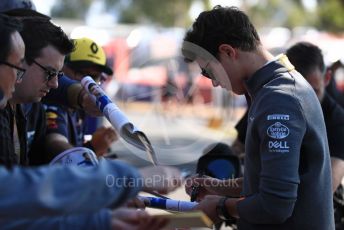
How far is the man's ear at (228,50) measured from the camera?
3.11 metres

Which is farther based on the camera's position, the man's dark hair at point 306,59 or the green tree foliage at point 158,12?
the green tree foliage at point 158,12

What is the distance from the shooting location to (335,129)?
4.32 metres

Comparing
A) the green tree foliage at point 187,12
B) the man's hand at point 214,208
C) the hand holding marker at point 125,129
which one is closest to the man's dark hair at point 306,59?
the man's hand at point 214,208

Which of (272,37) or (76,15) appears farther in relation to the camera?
(76,15)

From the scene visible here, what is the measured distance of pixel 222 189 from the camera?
11.7 feet

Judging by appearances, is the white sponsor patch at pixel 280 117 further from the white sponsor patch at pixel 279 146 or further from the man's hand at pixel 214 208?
the man's hand at pixel 214 208

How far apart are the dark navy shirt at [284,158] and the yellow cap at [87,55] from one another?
2.18 meters

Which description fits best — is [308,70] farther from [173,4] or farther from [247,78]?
[173,4]

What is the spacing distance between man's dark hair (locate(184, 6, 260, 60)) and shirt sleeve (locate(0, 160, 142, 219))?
1085 millimetres

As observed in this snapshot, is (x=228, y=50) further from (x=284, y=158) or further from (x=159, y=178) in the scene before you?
(x=159, y=178)

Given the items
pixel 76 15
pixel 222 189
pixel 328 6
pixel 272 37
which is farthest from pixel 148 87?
pixel 76 15

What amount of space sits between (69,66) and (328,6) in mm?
56580

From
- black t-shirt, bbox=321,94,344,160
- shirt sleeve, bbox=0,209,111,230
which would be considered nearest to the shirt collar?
shirt sleeve, bbox=0,209,111,230

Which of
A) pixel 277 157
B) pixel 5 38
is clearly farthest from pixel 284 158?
pixel 5 38
